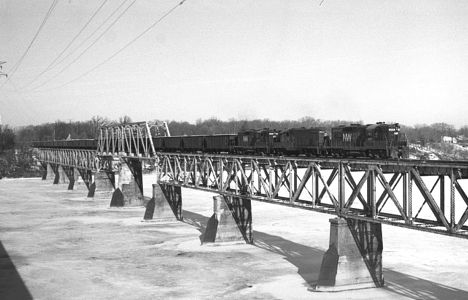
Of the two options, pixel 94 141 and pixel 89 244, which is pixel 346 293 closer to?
pixel 89 244

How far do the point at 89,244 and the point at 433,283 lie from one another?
88.4 ft

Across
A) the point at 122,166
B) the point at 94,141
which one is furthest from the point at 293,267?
the point at 94,141

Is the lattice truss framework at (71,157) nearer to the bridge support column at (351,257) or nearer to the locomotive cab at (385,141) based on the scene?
the locomotive cab at (385,141)

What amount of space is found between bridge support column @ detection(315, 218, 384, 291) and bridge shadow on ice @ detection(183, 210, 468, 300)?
161 cm

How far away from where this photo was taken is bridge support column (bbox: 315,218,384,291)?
29547 mm

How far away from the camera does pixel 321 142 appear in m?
39.2

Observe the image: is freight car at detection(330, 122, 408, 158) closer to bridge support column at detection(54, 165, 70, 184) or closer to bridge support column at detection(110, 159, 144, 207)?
bridge support column at detection(110, 159, 144, 207)

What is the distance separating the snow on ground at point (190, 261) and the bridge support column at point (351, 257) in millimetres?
640

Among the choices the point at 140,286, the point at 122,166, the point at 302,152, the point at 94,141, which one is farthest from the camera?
the point at 94,141

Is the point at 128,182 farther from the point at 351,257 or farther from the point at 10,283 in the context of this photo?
the point at 351,257

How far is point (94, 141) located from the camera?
98.9 meters

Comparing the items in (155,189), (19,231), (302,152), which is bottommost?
(19,231)

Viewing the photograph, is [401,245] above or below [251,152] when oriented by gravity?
below

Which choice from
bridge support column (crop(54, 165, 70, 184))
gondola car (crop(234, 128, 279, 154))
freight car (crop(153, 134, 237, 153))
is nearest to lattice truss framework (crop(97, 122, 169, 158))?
freight car (crop(153, 134, 237, 153))
